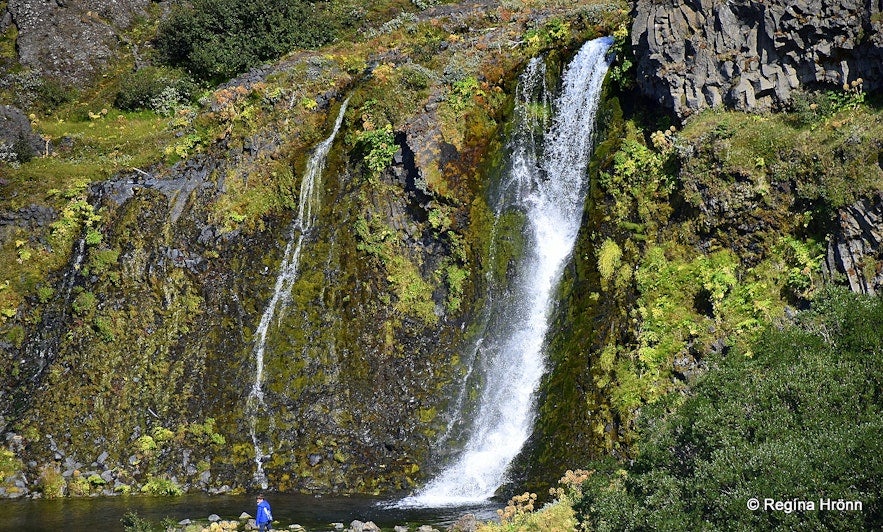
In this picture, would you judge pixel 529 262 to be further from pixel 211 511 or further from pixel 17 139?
pixel 17 139

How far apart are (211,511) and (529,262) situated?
12.6m

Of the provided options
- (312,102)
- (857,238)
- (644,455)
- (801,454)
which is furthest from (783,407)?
(312,102)

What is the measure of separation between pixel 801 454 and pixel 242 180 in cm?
2322

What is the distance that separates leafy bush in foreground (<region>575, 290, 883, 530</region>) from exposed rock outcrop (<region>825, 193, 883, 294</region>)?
2.47 m

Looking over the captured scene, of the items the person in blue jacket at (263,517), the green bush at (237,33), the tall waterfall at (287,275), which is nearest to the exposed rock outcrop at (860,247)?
the person in blue jacket at (263,517)

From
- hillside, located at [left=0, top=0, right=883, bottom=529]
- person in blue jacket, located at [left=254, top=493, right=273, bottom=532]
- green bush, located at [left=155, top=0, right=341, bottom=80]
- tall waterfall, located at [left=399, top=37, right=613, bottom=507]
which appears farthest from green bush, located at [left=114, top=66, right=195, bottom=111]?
person in blue jacket, located at [left=254, top=493, right=273, bottom=532]

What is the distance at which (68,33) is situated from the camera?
45.8 m

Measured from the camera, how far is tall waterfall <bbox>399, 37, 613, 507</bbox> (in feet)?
72.3

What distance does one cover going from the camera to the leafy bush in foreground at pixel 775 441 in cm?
1212

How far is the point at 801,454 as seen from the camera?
41.8 feet

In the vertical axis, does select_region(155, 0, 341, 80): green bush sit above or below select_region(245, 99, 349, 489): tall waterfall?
above

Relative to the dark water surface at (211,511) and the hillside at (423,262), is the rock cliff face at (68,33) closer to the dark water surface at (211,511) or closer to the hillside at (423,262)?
the hillside at (423,262)

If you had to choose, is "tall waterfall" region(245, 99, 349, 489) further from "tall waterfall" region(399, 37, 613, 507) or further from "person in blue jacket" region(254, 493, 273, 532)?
"tall waterfall" region(399, 37, 613, 507)

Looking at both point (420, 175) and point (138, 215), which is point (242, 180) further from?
point (420, 175)
